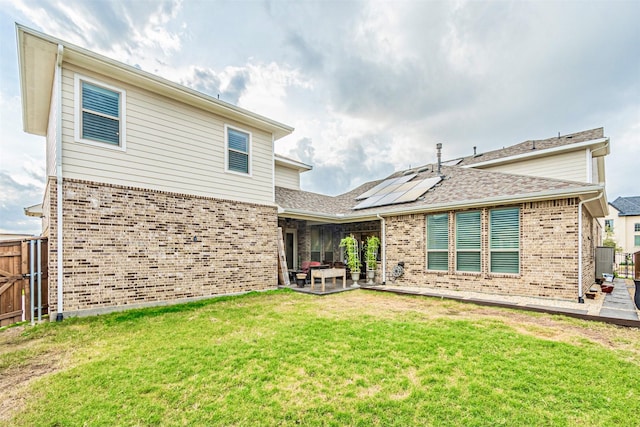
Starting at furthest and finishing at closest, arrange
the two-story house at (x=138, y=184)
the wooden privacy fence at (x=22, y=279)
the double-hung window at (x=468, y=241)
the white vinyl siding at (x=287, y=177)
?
the white vinyl siding at (x=287, y=177) < the double-hung window at (x=468, y=241) < the two-story house at (x=138, y=184) < the wooden privacy fence at (x=22, y=279)

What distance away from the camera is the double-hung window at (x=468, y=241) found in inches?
338

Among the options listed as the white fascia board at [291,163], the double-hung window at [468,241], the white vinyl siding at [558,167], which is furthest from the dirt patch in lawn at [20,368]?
the white vinyl siding at [558,167]

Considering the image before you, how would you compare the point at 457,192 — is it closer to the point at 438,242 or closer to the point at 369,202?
the point at 438,242

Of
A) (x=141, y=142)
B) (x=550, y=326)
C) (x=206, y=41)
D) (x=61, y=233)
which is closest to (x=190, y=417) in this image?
(x=61, y=233)

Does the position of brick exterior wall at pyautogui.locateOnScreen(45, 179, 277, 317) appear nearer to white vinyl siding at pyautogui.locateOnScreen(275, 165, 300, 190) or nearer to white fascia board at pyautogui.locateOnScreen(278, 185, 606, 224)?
white fascia board at pyautogui.locateOnScreen(278, 185, 606, 224)

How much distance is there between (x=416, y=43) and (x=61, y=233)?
1274 cm

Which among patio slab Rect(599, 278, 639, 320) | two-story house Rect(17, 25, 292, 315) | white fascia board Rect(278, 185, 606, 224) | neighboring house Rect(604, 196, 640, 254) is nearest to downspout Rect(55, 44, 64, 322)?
two-story house Rect(17, 25, 292, 315)

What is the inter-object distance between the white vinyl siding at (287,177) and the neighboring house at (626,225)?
3612cm

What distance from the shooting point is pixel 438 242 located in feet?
30.6

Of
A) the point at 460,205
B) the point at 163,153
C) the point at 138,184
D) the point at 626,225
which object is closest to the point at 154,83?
the point at 163,153

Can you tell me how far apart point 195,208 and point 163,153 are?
1.66 m

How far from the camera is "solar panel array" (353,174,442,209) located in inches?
423

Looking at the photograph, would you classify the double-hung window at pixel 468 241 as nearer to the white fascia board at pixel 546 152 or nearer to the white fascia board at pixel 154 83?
the white fascia board at pixel 154 83

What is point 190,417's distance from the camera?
268 centimetres
